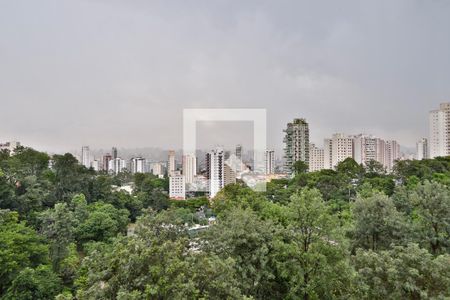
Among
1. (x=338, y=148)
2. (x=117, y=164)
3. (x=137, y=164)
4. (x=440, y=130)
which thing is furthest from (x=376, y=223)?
(x=117, y=164)

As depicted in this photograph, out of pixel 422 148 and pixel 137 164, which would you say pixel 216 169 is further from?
pixel 422 148

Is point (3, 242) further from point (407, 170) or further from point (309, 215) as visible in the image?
point (407, 170)

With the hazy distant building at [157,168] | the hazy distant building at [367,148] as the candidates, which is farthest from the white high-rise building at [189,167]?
the hazy distant building at [367,148]

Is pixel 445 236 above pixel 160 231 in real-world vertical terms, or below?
below

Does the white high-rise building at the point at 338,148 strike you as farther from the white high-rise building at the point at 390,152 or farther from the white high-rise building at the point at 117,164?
the white high-rise building at the point at 117,164

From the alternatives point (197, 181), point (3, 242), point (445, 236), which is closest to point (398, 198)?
point (445, 236)
